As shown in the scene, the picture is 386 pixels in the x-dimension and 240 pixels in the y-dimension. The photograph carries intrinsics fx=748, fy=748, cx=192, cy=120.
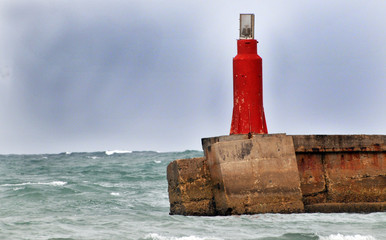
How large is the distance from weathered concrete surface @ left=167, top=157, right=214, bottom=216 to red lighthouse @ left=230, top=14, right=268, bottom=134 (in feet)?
4.46

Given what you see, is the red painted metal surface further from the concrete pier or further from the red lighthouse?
the concrete pier

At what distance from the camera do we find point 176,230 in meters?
12.3

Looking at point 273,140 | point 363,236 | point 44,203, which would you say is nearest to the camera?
point 363,236

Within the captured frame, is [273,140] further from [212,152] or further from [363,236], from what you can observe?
[363,236]

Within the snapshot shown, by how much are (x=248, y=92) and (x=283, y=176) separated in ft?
6.66

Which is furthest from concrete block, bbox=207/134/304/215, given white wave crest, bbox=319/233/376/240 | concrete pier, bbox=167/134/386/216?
white wave crest, bbox=319/233/376/240

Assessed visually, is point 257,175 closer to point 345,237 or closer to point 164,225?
point 345,237

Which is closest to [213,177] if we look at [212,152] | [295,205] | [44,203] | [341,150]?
[212,152]

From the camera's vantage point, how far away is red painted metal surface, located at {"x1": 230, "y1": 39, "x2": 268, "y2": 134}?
44.8 ft

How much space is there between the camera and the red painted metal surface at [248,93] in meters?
13.7

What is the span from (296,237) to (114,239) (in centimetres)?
282

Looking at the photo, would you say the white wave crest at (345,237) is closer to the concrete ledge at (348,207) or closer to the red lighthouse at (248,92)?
the concrete ledge at (348,207)

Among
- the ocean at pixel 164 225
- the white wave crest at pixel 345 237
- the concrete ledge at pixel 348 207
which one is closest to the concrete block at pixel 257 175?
the ocean at pixel 164 225

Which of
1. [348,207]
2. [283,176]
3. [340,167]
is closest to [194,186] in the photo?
[283,176]
